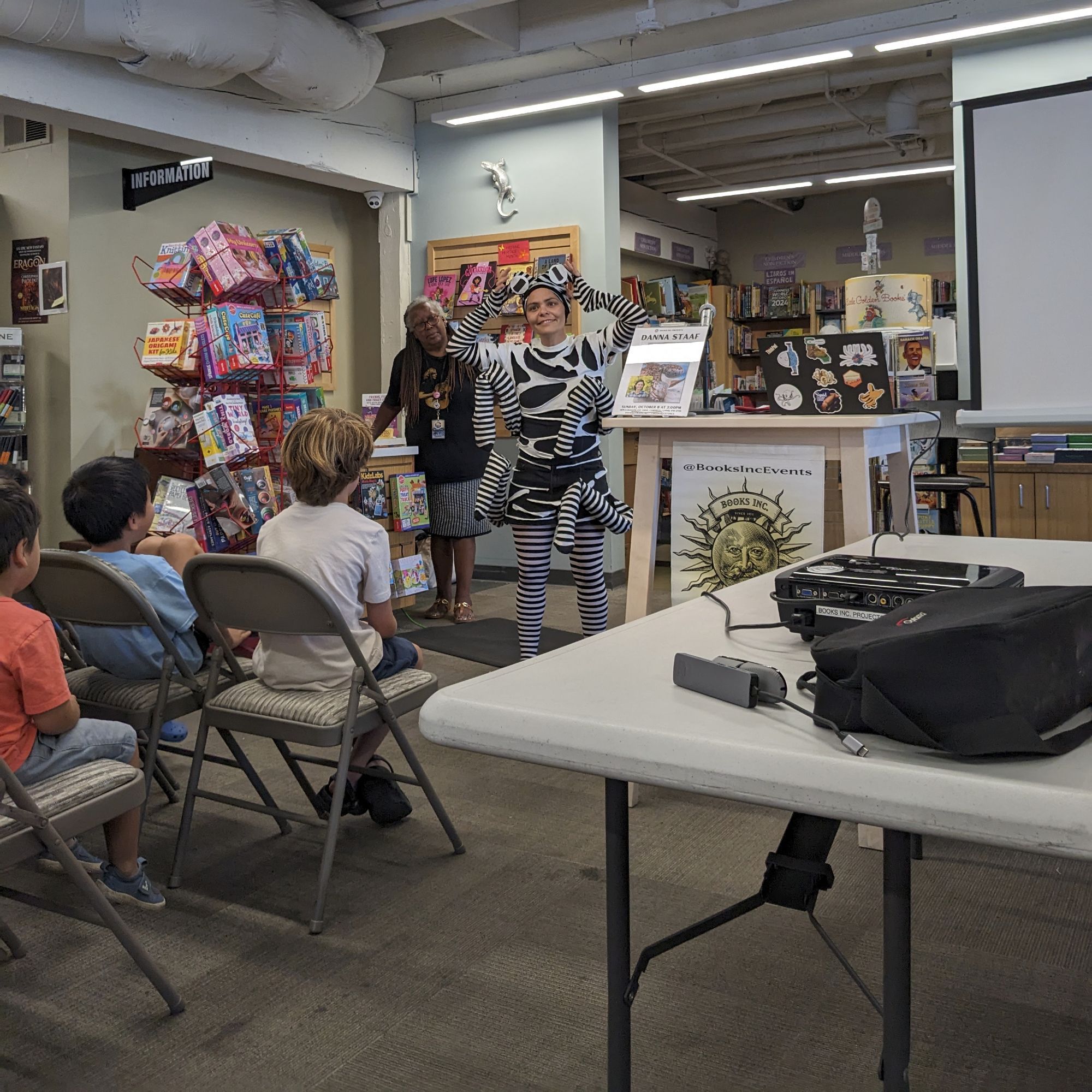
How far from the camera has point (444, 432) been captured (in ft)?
17.6

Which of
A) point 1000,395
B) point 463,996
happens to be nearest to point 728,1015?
point 463,996

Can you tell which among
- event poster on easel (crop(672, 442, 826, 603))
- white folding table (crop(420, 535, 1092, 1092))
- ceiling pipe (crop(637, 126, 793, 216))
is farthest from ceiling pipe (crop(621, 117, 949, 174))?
white folding table (crop(420, 535, 1092, 1092))

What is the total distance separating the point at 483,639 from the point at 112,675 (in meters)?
2.44

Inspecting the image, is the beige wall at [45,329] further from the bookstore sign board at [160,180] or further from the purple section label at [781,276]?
the purple section label at [781,276]

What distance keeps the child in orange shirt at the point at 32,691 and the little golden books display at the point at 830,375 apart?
1762 millimetres

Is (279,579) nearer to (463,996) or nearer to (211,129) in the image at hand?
(463,996)

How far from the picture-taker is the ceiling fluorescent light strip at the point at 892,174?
29.0ft

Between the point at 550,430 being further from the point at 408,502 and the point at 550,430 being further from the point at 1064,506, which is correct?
the point at 1064,506

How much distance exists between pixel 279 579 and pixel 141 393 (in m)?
4.23

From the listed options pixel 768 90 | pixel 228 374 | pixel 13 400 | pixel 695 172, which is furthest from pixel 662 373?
pixel 695 172

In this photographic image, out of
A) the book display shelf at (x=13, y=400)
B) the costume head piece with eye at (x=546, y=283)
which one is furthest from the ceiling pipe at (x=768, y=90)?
the book display shelf at (x=13, y=400)

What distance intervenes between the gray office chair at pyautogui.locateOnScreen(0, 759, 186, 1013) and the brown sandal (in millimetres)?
3601

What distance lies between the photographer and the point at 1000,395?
207 inches

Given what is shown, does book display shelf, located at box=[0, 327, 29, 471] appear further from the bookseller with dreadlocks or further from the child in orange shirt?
the child in orange shirt
